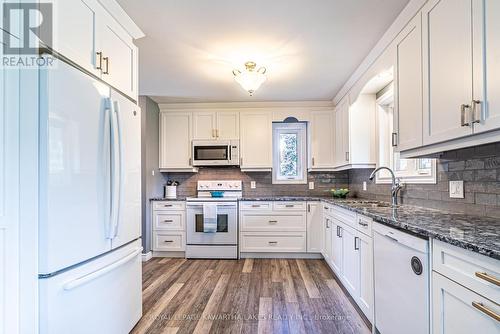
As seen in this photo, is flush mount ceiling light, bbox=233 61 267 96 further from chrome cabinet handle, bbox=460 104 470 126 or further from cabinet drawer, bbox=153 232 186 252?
cabinet drawer, bbox=153 232 186 252

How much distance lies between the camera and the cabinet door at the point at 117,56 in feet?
5.75

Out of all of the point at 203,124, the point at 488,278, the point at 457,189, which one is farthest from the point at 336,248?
the point at 203,124

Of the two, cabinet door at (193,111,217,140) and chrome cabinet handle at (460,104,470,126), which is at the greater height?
cabinet door at (193,111,217,140)

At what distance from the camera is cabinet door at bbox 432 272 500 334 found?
92cm

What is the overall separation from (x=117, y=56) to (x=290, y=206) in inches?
113

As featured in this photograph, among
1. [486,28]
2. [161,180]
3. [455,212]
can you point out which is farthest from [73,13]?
[161,180]

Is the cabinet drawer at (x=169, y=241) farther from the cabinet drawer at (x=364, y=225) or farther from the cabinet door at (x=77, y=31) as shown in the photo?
the cabinet door at (x=77, y=31)

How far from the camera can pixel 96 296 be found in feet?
5.25

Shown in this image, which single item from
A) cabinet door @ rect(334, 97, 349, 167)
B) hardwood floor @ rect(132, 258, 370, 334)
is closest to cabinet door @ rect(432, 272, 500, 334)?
hardwood floor @ rect(132, 258, 370, 334)

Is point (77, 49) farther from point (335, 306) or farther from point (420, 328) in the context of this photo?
point (335, 306)

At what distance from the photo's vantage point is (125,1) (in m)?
1.85

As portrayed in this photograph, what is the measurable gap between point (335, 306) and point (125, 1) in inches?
115

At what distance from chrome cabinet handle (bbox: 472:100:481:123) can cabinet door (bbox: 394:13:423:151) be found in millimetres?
471

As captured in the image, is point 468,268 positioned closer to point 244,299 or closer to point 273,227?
point 244,299
